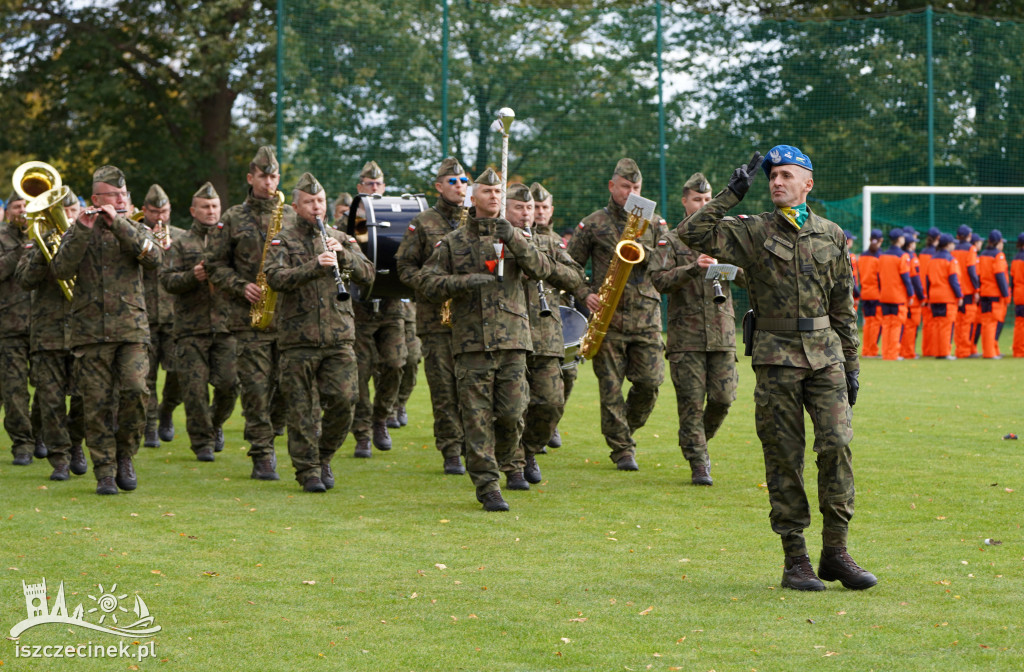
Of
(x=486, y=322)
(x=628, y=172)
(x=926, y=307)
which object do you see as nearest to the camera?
(x=486, y=322)

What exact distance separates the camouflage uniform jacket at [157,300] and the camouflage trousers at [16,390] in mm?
1434

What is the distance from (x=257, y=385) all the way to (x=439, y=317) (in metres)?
1.53

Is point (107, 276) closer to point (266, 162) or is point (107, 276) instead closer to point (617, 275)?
point (266, 162)

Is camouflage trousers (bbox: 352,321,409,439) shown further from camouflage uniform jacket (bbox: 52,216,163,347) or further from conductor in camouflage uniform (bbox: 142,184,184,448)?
camouflage uniform jacket (bbox: 52,216,163,347)

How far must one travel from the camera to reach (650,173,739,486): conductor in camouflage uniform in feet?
31.7

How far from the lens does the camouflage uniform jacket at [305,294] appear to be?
362 inches

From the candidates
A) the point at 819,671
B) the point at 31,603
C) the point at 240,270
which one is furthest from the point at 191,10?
the point at 819,671

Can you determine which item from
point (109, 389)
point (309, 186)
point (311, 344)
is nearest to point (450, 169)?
point (309, 186)

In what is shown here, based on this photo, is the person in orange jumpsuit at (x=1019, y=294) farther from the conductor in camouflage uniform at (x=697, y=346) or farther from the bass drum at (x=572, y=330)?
the conductor in camouflage uniform at (x=697, y=346)

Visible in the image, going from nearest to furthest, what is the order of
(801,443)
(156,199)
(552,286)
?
(801,443)
(552,286)
(156,199)

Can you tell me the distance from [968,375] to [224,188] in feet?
66.6

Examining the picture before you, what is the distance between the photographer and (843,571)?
634 cm

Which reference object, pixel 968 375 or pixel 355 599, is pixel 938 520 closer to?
pixel 355 599

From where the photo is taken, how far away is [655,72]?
25.3 metres
